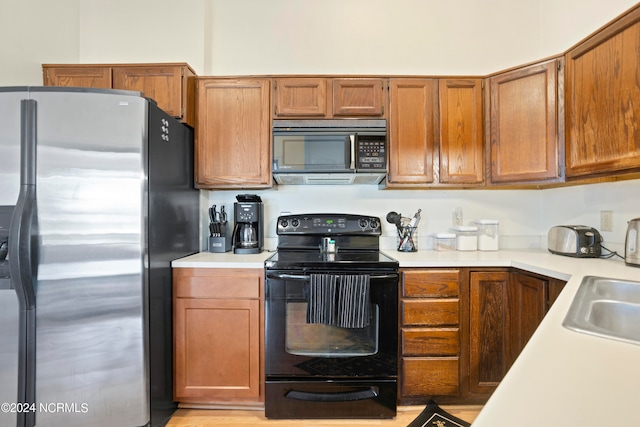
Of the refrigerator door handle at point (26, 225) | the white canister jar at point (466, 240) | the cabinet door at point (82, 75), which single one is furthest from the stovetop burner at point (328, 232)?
the cabinet door at point (82, 75)

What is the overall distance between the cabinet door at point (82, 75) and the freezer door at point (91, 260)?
2.12ft

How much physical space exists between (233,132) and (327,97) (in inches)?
27.6

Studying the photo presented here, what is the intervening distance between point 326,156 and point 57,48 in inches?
80.6

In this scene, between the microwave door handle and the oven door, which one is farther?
the microwave door handle

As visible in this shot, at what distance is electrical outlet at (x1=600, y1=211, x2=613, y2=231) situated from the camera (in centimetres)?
183

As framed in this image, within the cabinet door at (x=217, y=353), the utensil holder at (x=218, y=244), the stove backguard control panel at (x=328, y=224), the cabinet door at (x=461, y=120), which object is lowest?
the cabinet door at (x=217, y=353)

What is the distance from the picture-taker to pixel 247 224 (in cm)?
211

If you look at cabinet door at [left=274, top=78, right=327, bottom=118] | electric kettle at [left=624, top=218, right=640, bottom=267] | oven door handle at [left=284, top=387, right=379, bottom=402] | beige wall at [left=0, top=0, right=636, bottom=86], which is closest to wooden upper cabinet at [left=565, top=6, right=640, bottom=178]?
electric kettle at [left=624, top=218, right=640, bottom=267]

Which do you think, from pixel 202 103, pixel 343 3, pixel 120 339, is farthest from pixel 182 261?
pixel 343 3

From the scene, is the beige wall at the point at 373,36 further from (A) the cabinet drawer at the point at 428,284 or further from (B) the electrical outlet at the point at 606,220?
(A) the cabinet drawer at the point at 428,284

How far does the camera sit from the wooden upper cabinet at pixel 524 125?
1.83m

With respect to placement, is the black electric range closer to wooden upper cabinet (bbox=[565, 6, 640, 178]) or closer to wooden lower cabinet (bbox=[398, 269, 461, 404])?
wooden lower cabinet (bbox=[398, 269, 461, 404])

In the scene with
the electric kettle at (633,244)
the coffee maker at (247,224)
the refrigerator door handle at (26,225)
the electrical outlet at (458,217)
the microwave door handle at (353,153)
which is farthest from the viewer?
the electrical outlet at (458,217)

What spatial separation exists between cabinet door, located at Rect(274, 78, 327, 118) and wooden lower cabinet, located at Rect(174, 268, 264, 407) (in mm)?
1146
